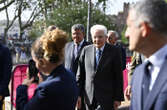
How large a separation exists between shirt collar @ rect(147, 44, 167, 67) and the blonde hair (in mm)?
866

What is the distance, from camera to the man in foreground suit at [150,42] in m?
1.73

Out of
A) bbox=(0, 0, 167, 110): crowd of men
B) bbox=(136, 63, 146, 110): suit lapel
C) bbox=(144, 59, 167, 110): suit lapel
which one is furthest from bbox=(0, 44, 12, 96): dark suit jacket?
bbox=(144, 59, 167, 110): suit lapel

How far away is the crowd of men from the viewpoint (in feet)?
5.72

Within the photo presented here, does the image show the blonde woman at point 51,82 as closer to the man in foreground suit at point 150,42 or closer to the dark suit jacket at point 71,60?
the man in foreground suit at point 150,42

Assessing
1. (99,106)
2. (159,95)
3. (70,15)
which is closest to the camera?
(159,95)

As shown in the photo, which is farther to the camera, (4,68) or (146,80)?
(4,68)

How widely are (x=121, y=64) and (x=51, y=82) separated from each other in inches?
83.1

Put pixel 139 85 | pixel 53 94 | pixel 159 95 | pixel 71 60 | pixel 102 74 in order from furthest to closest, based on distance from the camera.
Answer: pixel 71 60 < pixel 102 74 < pixel 53 94 < pixel 139 85 < pixel 159 95

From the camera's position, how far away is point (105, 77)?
414cm

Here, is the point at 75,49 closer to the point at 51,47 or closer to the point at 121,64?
the point at 121,64

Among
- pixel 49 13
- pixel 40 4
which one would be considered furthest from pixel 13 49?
pixel 40 4

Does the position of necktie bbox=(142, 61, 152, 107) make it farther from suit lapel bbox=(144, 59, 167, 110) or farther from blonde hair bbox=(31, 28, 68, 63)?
blonde hair bbox=(31, 28, 68, 63)

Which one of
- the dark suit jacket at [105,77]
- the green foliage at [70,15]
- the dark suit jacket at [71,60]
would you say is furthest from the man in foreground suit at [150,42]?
the green foliage at [70,15]

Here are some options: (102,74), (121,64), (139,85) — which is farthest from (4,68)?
(139,85)
